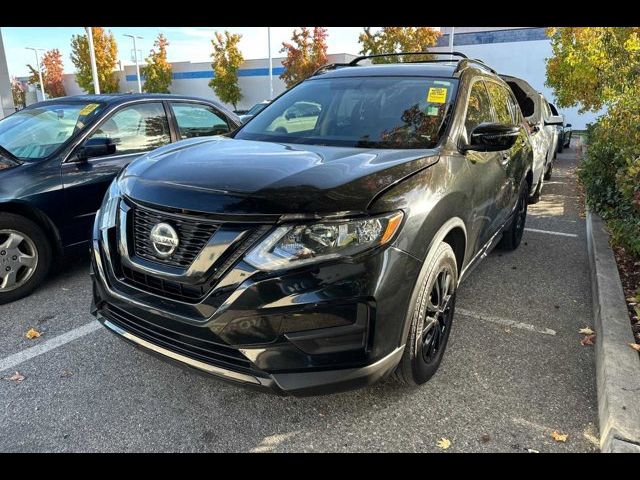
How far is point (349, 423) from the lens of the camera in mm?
2510

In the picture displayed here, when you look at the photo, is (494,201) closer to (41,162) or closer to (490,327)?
(490,327)

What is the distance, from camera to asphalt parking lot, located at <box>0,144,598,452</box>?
7.84 ft

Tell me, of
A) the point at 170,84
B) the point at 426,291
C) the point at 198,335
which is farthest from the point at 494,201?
the point at 170,84

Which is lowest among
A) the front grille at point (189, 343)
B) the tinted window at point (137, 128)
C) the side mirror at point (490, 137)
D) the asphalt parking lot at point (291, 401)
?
the asphalt parking lot at point (291, 401)

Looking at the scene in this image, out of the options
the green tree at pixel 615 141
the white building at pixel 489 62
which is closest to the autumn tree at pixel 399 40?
the white building at pixel 489 62

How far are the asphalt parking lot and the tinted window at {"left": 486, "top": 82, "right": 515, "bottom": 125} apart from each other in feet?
5.66

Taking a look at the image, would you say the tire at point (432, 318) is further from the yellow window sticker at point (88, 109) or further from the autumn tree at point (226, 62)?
the autumn tree at point (226, 62)

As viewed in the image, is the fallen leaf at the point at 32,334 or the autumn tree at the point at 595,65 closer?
the fallen leaf at the point at 32,334

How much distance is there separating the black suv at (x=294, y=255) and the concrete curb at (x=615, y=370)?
2.89 ft

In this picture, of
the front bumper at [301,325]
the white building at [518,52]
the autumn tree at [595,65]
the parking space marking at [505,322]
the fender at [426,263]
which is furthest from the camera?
the white building at [518,52]

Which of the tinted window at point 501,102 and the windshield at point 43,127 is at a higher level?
the tinted window at point 501,102

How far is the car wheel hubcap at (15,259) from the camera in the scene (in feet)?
12.4

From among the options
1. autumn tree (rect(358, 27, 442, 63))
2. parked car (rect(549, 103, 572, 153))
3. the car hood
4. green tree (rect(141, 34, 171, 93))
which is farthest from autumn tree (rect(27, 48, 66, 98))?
the car hood
